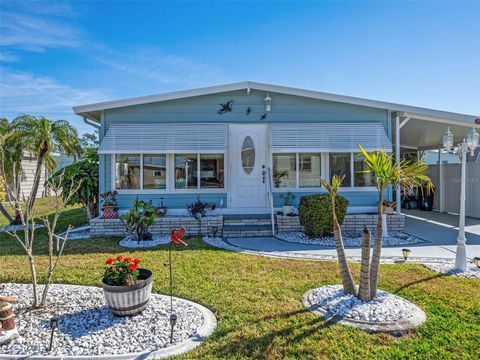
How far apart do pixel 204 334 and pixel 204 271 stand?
6.78 ft

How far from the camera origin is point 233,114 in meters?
9.35

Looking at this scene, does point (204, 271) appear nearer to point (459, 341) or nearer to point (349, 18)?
point (459, 341)

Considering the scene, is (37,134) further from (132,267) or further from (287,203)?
(132,267)

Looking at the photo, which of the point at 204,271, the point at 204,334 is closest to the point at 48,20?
the point at 204,271

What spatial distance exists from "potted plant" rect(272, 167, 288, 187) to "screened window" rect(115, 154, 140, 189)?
4094mm

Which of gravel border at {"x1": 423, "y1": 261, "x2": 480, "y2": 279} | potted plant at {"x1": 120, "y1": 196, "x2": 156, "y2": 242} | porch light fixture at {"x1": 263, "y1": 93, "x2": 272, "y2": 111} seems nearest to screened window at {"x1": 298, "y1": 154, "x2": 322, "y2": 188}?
porch light fixture at {"x1": 263, "y1": 93, "x2": 272, "y2": 111}

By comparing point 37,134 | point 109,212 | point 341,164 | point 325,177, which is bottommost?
point 109,212

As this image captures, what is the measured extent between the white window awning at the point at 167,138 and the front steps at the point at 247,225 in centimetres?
203

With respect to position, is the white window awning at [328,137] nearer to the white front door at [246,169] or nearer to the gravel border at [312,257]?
the white front door at [246,169]

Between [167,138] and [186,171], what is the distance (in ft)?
3.66

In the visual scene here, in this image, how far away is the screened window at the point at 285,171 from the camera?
947cm

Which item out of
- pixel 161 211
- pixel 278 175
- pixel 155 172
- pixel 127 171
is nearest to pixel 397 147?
pixel 278 175


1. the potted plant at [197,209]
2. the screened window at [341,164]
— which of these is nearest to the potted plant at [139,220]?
the potted plant at [197,209]

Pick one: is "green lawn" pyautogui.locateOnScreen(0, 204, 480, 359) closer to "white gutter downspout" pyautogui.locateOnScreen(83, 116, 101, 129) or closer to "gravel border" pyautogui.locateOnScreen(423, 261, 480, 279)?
"gravel border" pyautogui.locateOnScreen(423, 261, 480, 279)
